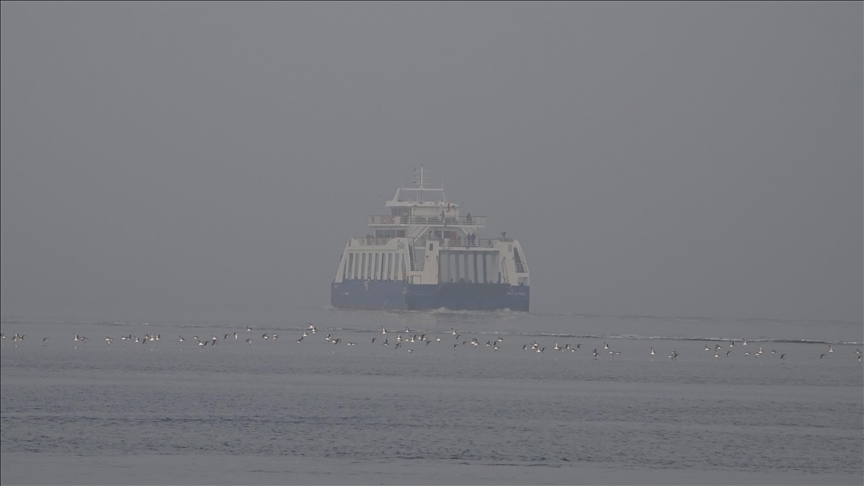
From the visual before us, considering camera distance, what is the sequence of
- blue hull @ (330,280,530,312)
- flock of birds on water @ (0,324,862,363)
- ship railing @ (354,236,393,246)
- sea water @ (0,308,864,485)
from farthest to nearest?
ship railing @ (354,236,393,246) < blue hull @ (330,280,530,312) < flock of birds on water @ (0,324,862,363) < sea water @ (0,308,864,485)

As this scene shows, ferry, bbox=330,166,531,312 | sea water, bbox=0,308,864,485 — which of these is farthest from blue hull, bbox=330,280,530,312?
sea water, bbox=0,308,864,485

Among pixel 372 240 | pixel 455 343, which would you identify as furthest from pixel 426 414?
pixel 372 240

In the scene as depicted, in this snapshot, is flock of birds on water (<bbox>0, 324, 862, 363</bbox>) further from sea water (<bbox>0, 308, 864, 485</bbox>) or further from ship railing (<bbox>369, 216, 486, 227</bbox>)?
ship railing (<bbox>369, 216, 486, 227</bbox>)

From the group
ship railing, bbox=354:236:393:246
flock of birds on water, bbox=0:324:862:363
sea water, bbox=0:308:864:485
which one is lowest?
sea water, bbox=0:308:864:485

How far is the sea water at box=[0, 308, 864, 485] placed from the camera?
98.5ft

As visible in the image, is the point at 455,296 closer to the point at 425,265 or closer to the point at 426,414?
the point at 425,265

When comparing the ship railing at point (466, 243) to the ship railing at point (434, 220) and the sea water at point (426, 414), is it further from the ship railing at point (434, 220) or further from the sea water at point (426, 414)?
the sea water at point (426, 414)

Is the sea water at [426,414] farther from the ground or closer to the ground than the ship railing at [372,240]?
closer to the ground

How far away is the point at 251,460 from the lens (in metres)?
30.7

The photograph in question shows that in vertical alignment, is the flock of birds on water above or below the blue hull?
below

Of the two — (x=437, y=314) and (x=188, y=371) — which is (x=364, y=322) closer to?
(x=437, y=314)

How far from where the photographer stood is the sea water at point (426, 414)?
30031 mm

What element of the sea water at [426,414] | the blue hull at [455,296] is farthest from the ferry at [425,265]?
the sea water at [426,414]

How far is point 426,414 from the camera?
39.7 meters
